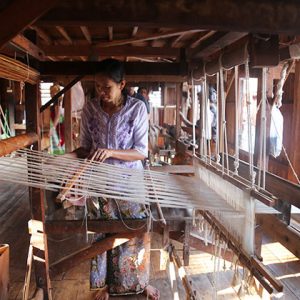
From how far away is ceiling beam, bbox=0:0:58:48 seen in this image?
0.67 meters

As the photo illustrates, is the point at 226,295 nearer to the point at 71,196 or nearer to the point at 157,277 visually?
the point at 157,277

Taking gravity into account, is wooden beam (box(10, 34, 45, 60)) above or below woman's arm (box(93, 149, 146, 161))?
above

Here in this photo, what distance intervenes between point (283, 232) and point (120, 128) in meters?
0.92

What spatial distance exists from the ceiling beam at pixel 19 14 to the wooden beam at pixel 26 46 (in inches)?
22.0

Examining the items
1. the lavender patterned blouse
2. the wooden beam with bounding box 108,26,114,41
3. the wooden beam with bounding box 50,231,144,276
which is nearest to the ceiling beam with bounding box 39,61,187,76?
the lavender patterned blouse

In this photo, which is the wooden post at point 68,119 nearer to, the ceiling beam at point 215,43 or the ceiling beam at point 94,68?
the ceiling beam at point 94,68

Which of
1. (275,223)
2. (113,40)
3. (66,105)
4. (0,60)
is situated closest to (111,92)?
(0,60)

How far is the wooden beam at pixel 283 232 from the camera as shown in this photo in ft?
4.85

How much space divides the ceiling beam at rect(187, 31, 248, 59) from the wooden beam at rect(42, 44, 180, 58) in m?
0.65

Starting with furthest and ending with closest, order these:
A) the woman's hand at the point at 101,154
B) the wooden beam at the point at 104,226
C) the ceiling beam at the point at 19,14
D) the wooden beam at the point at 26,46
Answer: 1. the wooden beam at the point at 104,226
2. the woman's hand at the point at 101,154
3. the wooden beam at the point at 26,46
4. the ceiling beam at the point at 19,14

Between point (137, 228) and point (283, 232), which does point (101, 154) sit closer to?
point (137, 228)

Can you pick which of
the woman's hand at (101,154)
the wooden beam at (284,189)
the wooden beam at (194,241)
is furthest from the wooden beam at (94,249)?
the wooden beam at (284,189)

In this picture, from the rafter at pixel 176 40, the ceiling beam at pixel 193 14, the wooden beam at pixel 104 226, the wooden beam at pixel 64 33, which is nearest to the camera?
the ceiling beam at pixel 193 14

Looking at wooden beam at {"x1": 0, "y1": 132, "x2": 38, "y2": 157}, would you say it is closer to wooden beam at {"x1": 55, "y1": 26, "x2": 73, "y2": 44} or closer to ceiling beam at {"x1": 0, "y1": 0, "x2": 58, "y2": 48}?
ceiling beam at {"x1": 0, "y1": 0, "x2": 58, "y2": 48}
